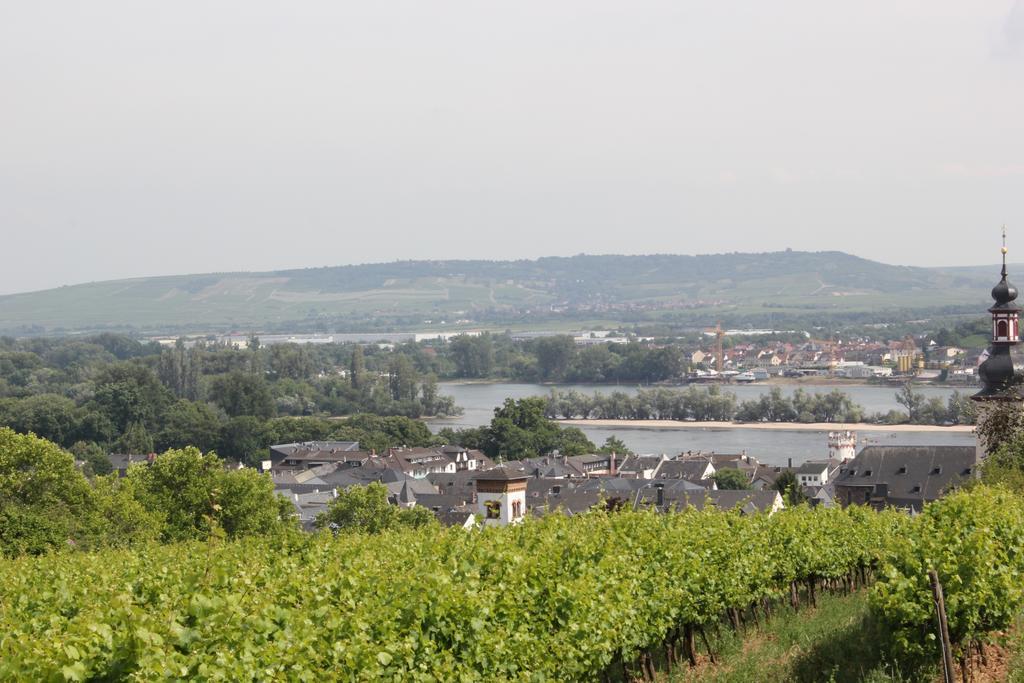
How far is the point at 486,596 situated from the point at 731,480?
41.7 metres

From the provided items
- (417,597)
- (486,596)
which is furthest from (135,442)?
(417,597)

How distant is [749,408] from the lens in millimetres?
101062

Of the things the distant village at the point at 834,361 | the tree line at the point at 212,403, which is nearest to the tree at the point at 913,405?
the tree line at the point at 212,403

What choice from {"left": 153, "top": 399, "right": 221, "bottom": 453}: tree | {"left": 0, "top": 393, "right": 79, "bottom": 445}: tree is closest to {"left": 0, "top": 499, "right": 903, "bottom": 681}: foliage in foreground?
{"left": 153, "top": 399, "right": 221, "bottom": 453}: tree

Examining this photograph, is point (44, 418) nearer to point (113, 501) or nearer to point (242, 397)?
point (242, 397)

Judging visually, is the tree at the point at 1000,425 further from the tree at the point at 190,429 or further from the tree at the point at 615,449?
the tree at the point at 190,429

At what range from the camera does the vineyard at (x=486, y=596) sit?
9.13 meters

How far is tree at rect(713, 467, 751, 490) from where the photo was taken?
172ft

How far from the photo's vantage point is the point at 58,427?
3071 inches

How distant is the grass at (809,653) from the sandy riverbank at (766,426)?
7350 centimetres

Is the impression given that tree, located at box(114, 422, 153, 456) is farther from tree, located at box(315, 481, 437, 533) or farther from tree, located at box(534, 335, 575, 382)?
tree, located at box(534, 335, 575, 382)

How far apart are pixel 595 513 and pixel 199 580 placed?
25.2ft

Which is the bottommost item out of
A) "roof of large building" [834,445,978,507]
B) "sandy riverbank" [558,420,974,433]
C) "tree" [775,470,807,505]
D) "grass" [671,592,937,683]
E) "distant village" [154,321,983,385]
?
"distant village" [154,321,983,385]

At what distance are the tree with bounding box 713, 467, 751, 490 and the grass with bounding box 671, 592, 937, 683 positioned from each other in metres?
35.2
